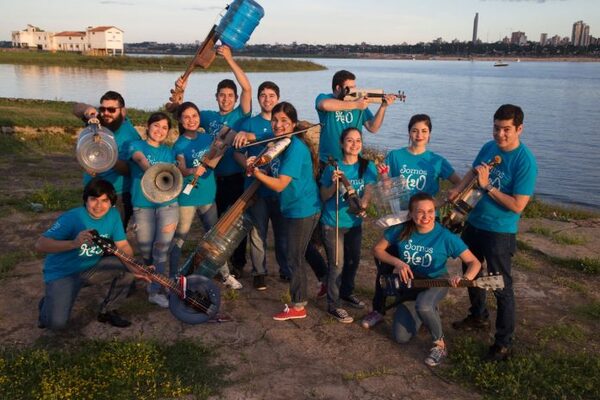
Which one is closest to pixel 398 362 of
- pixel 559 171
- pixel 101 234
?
pixel 101 234

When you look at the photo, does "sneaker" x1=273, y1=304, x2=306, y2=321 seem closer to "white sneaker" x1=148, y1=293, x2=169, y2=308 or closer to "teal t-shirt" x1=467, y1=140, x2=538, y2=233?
"white sneaker" x1=148, y1=293, x2=169, y2=308

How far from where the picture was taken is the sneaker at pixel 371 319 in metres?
5.64

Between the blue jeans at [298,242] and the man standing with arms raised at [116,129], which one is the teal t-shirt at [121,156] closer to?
the man standing with arms raised at [116,129]

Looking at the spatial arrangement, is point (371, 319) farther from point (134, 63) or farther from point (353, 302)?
point (134, 63)

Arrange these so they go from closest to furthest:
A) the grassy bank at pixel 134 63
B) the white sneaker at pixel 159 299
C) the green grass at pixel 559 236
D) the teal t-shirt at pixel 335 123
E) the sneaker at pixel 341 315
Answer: the sneaker at pixel 341 315
the white sneaker at pixel 159 299
the teal t-shirt at pixel 335 123
the green grass at pixel 559 236
the grassy bank at pixel 134 63

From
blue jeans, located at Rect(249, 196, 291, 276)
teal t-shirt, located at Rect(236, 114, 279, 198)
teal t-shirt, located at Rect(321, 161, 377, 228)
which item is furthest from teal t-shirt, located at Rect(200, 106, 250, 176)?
teal t-shirt, located at Rect(321, 161, 377, 228)

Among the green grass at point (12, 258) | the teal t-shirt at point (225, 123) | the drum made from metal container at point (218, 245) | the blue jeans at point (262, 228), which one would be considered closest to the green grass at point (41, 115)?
the green grass at point (12, 258)

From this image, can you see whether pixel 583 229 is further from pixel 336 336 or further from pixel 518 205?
pixel 336 336

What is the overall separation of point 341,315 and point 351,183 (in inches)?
58.5

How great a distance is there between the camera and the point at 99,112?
6059 mm

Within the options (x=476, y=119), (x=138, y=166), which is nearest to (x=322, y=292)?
(x=138, y=166)

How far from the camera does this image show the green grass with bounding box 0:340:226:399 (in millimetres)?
4285

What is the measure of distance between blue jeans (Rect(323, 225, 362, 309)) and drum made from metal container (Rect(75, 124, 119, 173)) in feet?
8.15

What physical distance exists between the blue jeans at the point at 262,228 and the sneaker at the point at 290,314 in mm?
756
